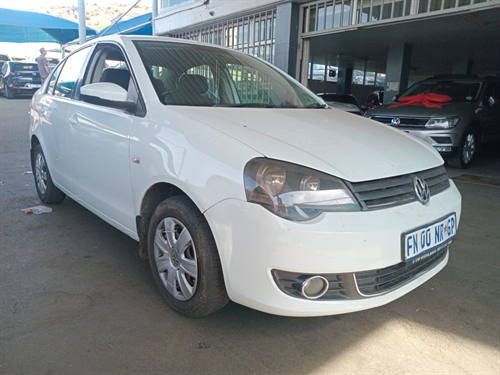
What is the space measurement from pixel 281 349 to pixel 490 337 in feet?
3.86

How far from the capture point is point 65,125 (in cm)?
341

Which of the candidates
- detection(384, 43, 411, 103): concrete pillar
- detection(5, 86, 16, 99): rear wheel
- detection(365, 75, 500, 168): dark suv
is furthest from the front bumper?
detection(5, 86, 16, 99): rear wheel

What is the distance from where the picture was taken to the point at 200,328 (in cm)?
221

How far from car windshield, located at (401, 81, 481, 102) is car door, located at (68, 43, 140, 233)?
6861mm

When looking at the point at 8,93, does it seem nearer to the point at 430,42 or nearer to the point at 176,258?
the point at 430,42

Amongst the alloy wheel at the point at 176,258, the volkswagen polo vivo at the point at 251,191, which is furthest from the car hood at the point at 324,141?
the alloy wheel at the point at 176,258

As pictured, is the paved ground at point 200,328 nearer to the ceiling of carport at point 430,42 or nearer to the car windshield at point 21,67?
the ceiling of carport at point 430,42

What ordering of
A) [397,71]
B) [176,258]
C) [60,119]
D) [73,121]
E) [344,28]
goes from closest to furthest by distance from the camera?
[176,258] → [73,121] → [60,119] → [344,28] → [397,71]

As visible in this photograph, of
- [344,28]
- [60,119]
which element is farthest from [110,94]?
[344,28]

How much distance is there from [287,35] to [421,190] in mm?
6926

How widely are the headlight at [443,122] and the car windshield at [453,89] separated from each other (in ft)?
3.31

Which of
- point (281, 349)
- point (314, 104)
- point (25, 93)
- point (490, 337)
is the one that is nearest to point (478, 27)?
point (314, 104)

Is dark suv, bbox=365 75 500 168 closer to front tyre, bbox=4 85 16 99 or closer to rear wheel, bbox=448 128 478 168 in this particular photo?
rear wheel, bbox=448 128 478 168

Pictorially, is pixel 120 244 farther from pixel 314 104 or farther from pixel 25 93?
pixel 25 93
